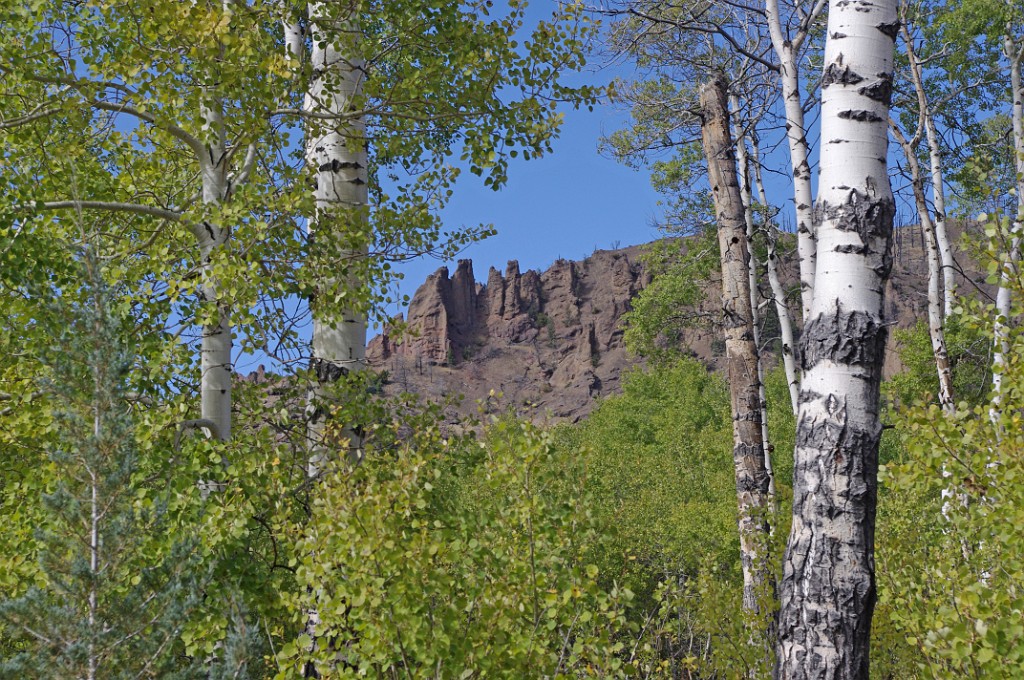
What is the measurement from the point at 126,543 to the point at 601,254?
477 feet

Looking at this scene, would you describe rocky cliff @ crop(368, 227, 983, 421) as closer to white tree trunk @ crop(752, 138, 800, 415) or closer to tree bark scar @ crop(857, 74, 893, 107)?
white tree trunk @ crop(752, 138, 800, 415)

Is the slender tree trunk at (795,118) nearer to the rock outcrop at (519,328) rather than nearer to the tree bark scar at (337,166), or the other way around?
the tree bark scar at (337,166)

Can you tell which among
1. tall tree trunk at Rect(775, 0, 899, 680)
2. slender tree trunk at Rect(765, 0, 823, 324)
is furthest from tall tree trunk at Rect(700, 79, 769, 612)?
tall tree trunk at Rect(775, 0, 899, 680)

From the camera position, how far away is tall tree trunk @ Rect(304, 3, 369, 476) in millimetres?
6074

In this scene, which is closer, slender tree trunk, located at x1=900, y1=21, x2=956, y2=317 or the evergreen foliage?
the evergreen foliage

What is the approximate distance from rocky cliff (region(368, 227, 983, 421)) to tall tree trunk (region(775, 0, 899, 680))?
120871 millimetres

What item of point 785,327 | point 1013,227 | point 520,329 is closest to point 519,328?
point 520,329

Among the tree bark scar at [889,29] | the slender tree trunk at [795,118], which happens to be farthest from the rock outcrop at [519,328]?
the tree bark scar at [889,29]

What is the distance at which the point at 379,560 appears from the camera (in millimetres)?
4000

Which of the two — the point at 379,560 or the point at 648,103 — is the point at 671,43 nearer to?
the point at 648,103

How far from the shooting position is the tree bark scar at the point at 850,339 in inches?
146

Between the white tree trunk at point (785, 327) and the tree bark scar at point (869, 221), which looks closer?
the tree bark scar at point (869, 221)

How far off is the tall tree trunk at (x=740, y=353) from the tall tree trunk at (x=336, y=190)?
12.2 ft

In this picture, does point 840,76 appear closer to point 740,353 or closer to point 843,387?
point 843,387
